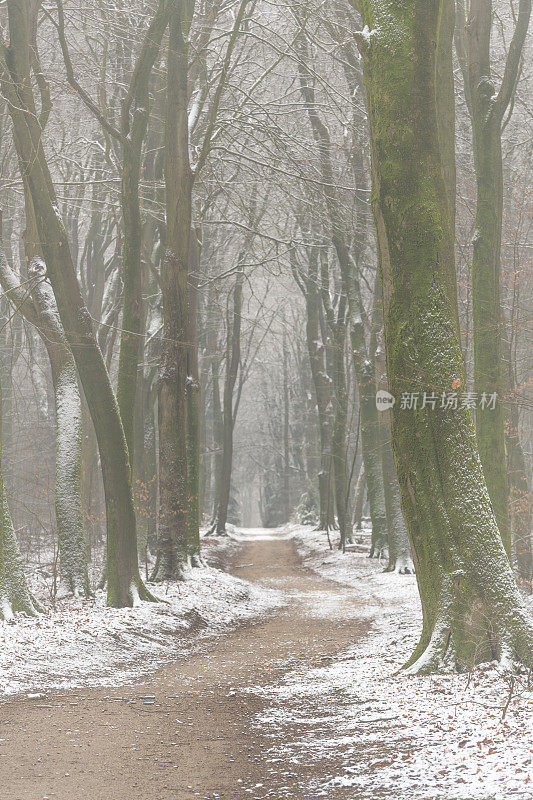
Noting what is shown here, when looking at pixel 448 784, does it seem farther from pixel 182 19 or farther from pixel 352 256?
pixel 352 256

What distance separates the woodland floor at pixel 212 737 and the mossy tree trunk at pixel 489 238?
116 inches

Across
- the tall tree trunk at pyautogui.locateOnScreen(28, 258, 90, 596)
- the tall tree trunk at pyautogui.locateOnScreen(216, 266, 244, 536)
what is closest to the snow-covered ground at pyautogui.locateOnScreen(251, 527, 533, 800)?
the tall tree trunk at pyautogui.locateOnScreen(28, 258, 90, 596)

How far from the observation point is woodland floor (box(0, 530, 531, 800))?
373cm

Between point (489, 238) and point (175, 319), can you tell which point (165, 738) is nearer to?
point (489, 238)

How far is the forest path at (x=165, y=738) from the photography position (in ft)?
12.4

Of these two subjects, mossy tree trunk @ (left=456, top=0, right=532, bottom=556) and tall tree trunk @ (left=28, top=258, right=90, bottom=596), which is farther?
tall tree trunk @ (left=28, top=258, right=90, bottom=596)

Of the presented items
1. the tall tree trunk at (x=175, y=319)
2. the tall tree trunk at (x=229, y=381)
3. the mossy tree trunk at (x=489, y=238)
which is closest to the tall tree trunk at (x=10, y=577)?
the tall tree trunk at (x=175, y=319)

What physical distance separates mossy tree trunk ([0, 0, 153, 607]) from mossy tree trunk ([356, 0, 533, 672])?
14.6ft

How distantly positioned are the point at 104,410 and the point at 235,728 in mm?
4943

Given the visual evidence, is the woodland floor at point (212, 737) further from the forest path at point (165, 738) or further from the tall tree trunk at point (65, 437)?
the tall tree trunk at point (65, 437)

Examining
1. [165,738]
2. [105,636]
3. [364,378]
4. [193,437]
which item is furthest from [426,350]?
[364,378]

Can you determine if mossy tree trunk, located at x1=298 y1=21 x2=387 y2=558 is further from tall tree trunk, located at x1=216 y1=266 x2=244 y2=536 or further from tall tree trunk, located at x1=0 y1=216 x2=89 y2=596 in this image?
tall tree trunk, located at x1=0 y1=216 x2=89 y2=596

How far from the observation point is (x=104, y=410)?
9.06 m

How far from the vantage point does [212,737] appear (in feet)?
15.8
